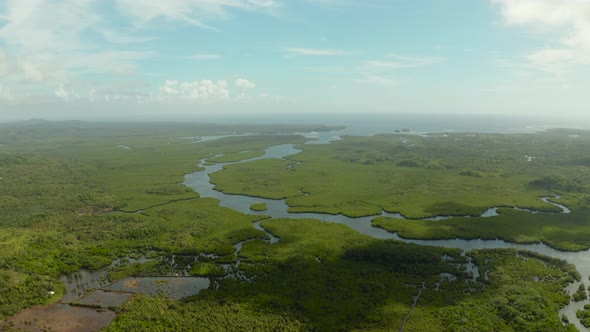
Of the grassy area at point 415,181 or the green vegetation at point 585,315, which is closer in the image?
the green vegetation at point 585,315

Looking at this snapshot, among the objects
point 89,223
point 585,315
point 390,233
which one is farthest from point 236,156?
point 585,315

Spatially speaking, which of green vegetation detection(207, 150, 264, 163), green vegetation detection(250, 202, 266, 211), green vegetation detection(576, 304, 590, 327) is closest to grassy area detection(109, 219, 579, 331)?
green vegetation detection(576, 304, 590, 327)

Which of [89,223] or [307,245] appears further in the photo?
[89,223]

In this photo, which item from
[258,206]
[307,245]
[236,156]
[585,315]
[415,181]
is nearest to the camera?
[585,315]

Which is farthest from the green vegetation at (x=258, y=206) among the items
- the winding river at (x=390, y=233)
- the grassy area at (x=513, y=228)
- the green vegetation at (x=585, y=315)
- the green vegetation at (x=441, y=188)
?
the green vegetation at (x=585, y=315)

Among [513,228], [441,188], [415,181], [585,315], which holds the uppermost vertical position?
[415,181]

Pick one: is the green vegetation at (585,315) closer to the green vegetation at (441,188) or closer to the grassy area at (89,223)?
the green vegetation at (441,188)

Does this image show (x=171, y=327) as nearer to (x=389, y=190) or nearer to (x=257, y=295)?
(x=257, y=295)

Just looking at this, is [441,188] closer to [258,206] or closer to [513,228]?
[513,228]

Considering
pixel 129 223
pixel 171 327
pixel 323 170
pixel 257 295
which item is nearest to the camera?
pixel 171 327

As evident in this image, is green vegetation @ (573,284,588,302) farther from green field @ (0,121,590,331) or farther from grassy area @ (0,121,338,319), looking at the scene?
grassy area @ (0,121,338,319)

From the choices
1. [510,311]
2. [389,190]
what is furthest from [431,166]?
[510,311]
